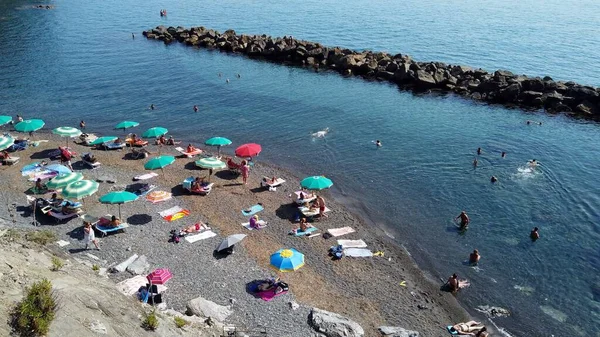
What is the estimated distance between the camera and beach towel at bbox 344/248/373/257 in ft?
93.5

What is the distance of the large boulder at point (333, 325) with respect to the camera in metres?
21.3

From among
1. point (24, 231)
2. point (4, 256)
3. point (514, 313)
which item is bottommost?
point (514, 313)

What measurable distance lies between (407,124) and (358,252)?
26551 mm

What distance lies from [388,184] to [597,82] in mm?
45279

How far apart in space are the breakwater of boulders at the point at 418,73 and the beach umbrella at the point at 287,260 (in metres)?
43.4

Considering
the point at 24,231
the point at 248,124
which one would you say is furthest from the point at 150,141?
the point at 24,231

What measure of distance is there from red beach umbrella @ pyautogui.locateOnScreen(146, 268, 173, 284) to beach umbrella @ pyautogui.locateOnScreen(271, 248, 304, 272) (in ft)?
19.0

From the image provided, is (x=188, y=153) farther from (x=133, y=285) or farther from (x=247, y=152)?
(x=133, y=285)

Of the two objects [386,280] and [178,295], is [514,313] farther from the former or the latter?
[178,295]

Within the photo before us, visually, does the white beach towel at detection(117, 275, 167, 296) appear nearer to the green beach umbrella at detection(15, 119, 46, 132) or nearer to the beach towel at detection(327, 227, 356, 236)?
the beach towel at detection(327, 227, 356, 236)

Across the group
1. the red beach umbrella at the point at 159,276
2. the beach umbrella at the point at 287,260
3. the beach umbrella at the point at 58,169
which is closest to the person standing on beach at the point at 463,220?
the beach umbrella at the point at 287,260

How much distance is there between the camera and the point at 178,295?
2297 cm

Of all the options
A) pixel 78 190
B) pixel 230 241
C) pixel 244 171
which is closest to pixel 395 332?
pixel 230 241

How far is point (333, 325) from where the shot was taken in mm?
21562
